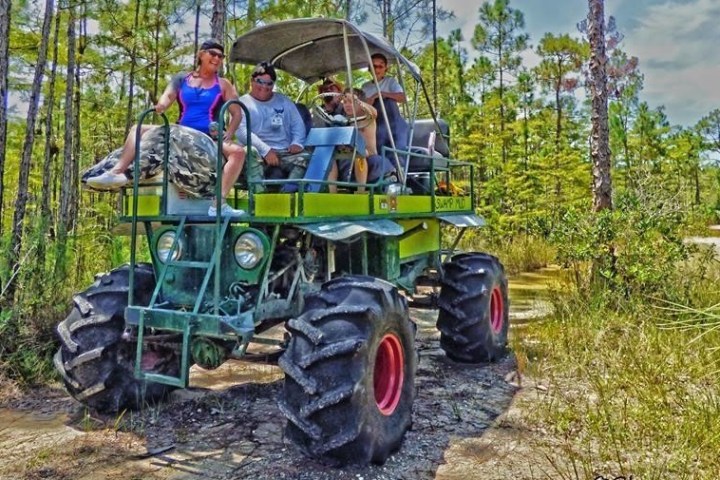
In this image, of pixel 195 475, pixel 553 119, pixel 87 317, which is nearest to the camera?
pixel 195 475

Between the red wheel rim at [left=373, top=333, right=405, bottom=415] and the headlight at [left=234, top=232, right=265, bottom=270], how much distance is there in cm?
95

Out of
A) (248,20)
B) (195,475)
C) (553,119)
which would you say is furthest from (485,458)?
(553,119)

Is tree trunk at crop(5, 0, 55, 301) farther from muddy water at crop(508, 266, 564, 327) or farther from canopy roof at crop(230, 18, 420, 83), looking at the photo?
muddy water at crop(508, 266, 564, 327)

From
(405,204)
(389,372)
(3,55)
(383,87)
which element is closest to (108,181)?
(389,372)

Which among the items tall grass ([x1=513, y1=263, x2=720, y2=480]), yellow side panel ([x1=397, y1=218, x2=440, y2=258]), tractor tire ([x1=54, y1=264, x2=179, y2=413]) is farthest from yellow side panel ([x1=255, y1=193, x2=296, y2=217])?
tall grass ([x1=513, y1=263, x2=720, y2=480])

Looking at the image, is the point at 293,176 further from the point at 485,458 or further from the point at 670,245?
the point at 670,245

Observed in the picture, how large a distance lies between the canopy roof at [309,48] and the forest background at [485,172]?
0.51 metres

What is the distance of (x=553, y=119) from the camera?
80.8ft

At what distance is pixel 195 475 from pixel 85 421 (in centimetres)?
121

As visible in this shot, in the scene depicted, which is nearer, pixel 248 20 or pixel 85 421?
pixel 85 421

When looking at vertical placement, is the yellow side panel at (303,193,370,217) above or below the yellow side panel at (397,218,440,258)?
above

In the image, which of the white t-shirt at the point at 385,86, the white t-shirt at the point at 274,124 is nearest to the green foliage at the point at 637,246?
the white t-shirt at the point at 385,86

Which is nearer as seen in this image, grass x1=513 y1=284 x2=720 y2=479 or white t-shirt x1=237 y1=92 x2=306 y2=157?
grass x1=513 y1=284 x2=720 y2=479

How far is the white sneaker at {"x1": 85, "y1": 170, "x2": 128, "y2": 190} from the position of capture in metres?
3.69
